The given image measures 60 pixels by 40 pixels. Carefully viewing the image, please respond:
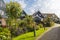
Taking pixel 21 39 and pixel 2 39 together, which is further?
pixel 21 39

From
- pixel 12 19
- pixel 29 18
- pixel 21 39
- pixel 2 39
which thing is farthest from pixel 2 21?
pixel 2 39

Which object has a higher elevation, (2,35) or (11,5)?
(11,5)

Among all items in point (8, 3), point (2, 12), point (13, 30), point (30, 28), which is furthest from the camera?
point (2, 12)

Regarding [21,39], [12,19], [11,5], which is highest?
[11,5]

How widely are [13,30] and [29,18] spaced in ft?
37.2

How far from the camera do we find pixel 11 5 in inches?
1548

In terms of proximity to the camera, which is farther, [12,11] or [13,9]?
[12,11]

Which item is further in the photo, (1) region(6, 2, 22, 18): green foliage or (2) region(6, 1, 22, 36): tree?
(1) region(6, 2, 22, 18): green foliage

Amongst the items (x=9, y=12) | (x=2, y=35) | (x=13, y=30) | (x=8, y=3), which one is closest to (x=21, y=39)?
(x=2, y=35)

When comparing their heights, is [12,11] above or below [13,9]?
below

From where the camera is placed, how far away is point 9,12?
39469mm

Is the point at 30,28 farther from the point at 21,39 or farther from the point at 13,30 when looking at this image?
the point at 21,39

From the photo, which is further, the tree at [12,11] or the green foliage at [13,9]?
the green foliage at [13,9]

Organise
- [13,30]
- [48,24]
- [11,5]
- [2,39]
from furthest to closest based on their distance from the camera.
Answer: [48,24], [11,5], [13,30], [2,39]
